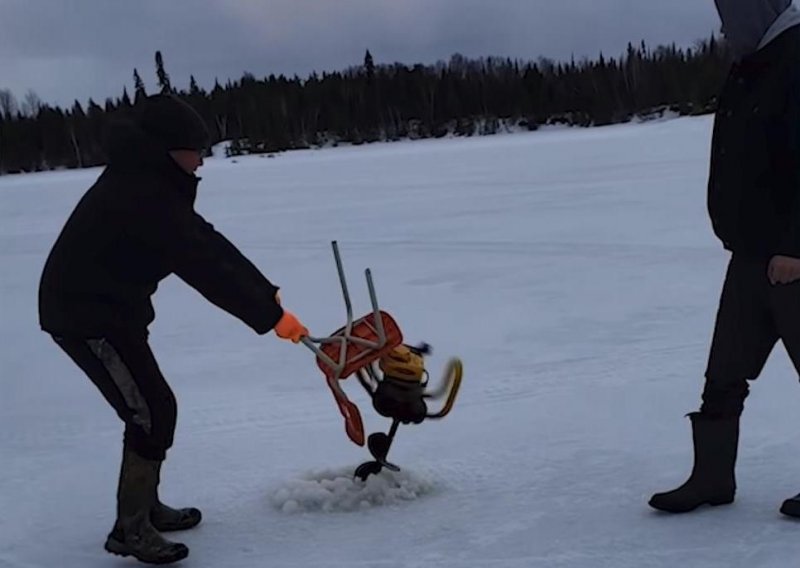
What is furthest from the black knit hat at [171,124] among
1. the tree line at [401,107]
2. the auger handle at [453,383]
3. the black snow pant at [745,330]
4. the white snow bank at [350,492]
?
the tree line at [401,107]

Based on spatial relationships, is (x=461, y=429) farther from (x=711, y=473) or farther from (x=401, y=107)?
(x=401, y=107)

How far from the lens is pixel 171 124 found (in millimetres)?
3133

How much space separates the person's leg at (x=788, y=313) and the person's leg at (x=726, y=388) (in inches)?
3.2

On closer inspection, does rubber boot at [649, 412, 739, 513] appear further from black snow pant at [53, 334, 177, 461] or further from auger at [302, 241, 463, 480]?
Result: black snow pant at [53, 334, 177, 461]

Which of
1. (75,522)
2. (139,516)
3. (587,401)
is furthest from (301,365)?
(139,516)

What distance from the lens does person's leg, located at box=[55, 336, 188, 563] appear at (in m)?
3.18

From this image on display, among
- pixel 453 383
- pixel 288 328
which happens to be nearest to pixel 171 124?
pixel 288 328

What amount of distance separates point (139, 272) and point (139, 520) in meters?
0.81

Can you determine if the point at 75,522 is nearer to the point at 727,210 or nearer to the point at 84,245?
the point at 84,245

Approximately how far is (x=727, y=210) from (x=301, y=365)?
3.28 metres

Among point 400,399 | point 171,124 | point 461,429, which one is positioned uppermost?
point 171,124

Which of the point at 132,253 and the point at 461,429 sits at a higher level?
the point at 132,253

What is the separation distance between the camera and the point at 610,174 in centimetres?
1705

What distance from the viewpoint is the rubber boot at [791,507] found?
318 cm
